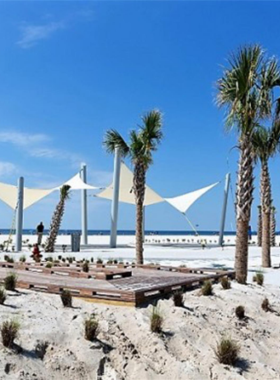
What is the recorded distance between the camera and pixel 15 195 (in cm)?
2764

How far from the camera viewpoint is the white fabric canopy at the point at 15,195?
89.9ft

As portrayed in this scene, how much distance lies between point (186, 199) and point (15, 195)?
1091cm

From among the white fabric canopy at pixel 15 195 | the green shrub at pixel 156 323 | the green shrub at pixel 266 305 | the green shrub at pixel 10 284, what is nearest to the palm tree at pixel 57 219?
the white fabric canopy at pixel 15 195

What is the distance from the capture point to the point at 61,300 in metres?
6.73

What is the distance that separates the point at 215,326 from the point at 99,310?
1778 mm

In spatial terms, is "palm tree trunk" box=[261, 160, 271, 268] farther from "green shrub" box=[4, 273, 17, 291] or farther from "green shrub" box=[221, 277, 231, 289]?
"green shrub" box=[4, 273, 17, 291]

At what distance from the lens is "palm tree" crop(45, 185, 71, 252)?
20.6 meters

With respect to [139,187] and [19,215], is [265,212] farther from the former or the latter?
[19,215]

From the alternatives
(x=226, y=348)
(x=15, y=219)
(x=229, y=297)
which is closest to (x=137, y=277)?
(x=229, y=297)

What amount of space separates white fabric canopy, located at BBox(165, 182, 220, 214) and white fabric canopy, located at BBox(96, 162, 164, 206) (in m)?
0.93

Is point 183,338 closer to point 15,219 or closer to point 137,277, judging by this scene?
point 137,277

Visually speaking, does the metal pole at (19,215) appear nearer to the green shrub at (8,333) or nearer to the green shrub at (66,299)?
the green shrub at (66,299)

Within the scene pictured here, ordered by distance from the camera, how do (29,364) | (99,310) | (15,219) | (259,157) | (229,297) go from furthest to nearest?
1. (15,219)
2. (259,157)
3. (229,297)
4. (99,310)
5. (29,364)

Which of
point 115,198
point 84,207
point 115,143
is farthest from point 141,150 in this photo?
point 84,207
